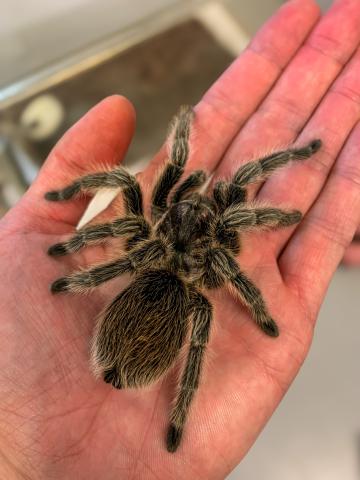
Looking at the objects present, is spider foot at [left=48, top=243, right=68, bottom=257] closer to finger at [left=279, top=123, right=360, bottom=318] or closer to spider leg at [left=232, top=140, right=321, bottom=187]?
spider leg at [left=232, top=140, right=321, bottom=187]

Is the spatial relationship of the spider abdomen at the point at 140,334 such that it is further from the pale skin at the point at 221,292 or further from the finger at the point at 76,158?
the finger at the point at 76,158

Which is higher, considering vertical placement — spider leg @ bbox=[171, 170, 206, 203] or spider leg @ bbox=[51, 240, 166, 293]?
spider leg @ bbox=[171, 170, 206, 203]

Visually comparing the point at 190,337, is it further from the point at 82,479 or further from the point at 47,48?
the point at 47,48

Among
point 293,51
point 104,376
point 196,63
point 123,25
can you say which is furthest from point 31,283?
point 123,25

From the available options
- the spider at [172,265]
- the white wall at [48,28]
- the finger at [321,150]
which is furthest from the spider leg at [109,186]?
the white wall at [48,28]

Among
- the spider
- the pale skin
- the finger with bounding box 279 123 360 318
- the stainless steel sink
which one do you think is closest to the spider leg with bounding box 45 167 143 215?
the spider

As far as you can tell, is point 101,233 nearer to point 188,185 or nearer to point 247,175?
point 188,185
